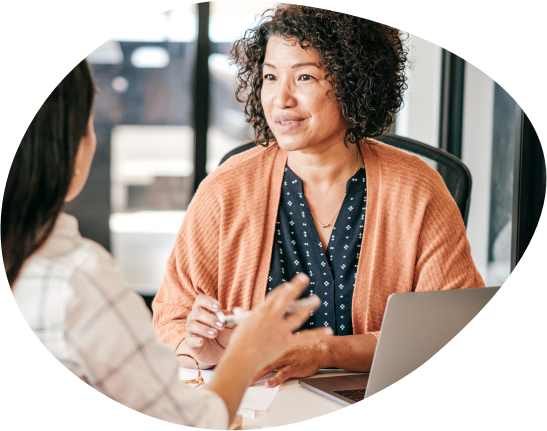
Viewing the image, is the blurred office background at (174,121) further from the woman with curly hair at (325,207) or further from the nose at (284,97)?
the nose at (284,97)

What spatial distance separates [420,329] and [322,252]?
0.50m

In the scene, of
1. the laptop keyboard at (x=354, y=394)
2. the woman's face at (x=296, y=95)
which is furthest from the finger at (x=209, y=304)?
the woman's face at (x=296, y=95)

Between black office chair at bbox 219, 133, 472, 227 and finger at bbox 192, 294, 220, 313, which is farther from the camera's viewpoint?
black office chair at bbox 219, 133, 472, 227

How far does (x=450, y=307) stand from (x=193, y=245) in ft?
2.23

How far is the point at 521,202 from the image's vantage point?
186cm

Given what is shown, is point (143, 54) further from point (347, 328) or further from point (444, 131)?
point (347, 328)

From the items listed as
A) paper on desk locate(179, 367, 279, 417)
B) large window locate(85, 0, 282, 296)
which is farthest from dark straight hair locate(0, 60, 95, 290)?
large window locate(85, 0, 282, 296)

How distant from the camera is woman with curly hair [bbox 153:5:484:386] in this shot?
1322 millimetres

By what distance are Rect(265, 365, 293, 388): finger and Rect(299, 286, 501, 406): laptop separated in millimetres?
187

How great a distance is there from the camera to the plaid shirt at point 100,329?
2.09 ft

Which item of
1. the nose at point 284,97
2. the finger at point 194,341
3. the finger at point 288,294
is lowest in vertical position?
the finger at point 194,341

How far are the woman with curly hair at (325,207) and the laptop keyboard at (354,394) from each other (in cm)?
17

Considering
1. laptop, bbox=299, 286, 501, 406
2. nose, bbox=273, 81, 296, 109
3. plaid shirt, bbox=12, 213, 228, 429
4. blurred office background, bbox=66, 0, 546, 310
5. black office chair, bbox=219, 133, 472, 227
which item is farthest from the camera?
blurred office background, bbox=66, 0, 546, 310

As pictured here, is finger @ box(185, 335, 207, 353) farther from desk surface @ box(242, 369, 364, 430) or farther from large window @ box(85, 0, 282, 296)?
large window @ box(85, 0, 282, 296)
